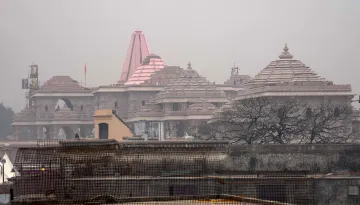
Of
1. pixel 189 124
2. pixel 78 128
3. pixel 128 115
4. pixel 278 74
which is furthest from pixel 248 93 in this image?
pixel 78 128

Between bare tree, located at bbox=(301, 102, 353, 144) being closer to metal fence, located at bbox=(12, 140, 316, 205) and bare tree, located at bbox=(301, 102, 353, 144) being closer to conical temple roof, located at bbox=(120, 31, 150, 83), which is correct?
metal fence, located at bbox=(12, 140, 316, 205)

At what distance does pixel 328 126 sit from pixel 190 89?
154 ft

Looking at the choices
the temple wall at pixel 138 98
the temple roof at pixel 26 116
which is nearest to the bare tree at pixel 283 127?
the temple wall at pixel 138 98

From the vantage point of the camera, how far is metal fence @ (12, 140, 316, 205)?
77.7ft

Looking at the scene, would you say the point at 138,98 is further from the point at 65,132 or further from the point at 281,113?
the point at 281,113

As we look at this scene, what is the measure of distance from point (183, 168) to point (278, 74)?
65803mm

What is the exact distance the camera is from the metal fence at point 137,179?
932 inches

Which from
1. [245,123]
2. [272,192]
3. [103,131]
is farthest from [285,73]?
[272,192]

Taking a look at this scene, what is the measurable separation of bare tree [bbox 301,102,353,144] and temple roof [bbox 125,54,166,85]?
1583 inches

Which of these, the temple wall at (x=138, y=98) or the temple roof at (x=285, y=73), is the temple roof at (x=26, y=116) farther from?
the temple roof at (x=285, y=73)

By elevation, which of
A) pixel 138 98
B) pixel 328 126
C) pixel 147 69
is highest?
pixel 147 69

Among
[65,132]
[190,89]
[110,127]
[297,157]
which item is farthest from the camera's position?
[65,132]

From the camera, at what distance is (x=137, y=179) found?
26.0 meters

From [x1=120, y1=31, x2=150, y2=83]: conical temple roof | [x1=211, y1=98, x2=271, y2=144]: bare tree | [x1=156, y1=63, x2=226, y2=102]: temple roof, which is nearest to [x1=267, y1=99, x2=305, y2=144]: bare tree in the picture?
[x1=211, y1=98, x2=271, y2=144]: bare tree
